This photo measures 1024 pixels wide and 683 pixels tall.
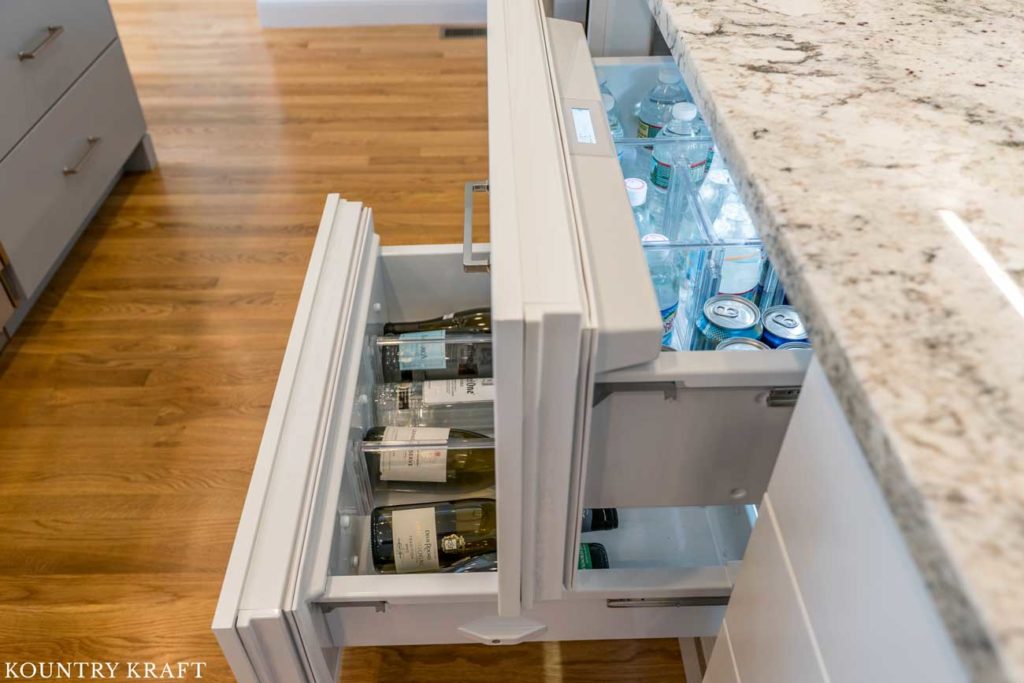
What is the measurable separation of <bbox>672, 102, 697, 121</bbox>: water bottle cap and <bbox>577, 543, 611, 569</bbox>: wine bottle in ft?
1.85

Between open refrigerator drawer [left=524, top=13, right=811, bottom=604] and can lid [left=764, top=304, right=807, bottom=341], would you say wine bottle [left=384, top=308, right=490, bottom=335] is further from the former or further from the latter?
can lid [left=764, top=304, right=807, bottom=341]

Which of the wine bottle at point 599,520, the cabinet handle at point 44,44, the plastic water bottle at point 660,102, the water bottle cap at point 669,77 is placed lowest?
the wine bottle at point 599,520

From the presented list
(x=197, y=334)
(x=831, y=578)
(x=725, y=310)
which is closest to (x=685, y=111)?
(x=725, y=310)

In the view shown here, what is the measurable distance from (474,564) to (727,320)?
42 centimetres

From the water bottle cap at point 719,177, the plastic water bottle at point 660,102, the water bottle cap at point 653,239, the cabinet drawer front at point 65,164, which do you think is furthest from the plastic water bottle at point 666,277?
the cabinet drawer front at point 65,164

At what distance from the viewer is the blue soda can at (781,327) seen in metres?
0.83

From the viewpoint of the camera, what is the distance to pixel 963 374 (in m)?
0.42

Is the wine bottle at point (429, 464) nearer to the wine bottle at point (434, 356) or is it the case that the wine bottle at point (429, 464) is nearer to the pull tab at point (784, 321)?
the wine bottle at point (434, 356)

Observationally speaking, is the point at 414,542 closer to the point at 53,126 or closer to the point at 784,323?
the point at 784,323

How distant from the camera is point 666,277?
100 centimetres

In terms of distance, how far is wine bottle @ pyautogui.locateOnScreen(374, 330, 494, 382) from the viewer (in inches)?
47.1

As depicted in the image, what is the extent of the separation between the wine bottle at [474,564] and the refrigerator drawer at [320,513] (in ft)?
0.26

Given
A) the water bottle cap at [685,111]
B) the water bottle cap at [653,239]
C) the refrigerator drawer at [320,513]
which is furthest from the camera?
the water bottle cap at [685,111]

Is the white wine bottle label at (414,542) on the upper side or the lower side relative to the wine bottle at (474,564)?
upper
